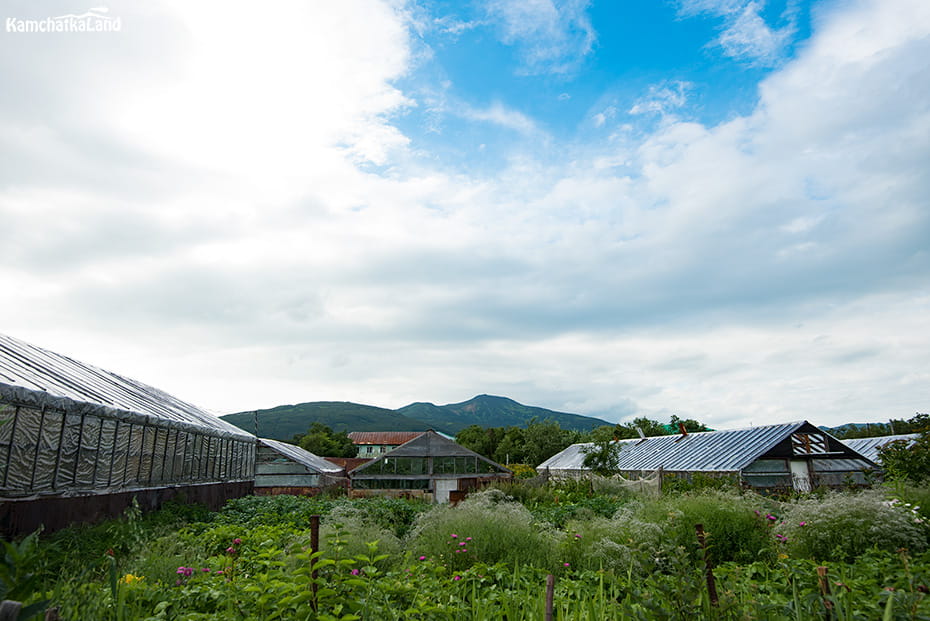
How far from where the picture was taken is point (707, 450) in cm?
2531

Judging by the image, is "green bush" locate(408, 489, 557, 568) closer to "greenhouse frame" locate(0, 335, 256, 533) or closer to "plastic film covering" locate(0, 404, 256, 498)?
"plastic film covering" locate(0, 404, 256, 498)

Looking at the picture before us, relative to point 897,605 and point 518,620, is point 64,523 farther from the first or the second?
point 897,605

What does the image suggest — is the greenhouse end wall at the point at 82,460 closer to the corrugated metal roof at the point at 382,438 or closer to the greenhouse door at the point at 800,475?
the greenhouse door at the point at 800,475

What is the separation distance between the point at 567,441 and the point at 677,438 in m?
23.0

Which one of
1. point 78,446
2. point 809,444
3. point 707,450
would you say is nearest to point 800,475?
point 809,444

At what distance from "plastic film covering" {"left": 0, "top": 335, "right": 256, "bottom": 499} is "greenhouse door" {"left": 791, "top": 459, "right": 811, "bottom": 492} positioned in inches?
861

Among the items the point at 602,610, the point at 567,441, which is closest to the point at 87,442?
the point at 602,610

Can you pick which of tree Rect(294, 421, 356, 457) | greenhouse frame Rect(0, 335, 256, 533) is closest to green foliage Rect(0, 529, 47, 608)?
greenhouse frame Rect(0, 335, 256, 533)

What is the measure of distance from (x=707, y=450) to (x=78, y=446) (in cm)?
2393

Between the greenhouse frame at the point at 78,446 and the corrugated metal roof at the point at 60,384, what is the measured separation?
0.02 meters

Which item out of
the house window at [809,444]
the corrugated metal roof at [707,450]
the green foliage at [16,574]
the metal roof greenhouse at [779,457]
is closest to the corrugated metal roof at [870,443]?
the corrugated metal roof at [707,450]

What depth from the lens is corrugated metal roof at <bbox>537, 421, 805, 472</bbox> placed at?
22062 millimetres

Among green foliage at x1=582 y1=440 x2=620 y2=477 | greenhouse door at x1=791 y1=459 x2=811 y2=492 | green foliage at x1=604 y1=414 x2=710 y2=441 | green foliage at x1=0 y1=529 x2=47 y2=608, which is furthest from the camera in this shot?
green foliage at x1=604 y1=414 x2=710 y2=441

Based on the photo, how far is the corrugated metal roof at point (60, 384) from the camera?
9320 millimetres
